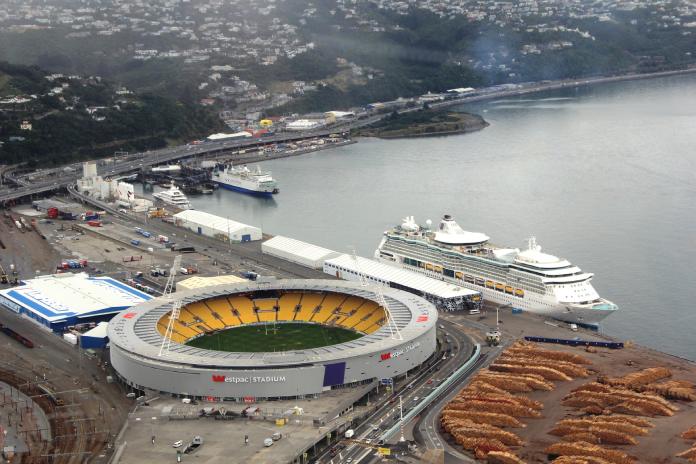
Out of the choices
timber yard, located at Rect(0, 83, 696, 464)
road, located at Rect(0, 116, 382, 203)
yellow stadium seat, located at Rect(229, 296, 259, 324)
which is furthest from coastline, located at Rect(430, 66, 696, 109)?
yellow stadium seat, located at Rect(229, 296, 259, 324)

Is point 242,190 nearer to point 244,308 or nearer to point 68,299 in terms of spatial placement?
point 68,299

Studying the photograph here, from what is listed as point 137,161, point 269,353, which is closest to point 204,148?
point 137,161

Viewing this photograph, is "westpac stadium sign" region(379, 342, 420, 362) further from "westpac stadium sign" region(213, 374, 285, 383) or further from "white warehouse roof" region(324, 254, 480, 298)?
"white warehouse roof" region(324, 254, 480, 298)

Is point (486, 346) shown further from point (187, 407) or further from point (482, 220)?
point (482, 220)

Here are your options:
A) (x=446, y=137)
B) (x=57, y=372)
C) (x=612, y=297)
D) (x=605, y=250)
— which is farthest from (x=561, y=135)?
(x=57, y=372)

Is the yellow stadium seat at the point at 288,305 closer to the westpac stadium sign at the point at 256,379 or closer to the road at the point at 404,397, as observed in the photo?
the road at the point at 404,397
